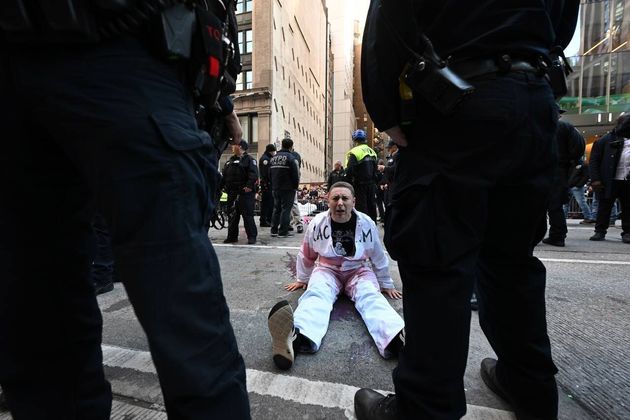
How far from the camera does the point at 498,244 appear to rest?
44.2 inches

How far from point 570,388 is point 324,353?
1.06 m

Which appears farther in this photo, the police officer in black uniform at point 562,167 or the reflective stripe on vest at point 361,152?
the reflective stripe on vest at point 361,152

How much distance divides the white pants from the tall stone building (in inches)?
926

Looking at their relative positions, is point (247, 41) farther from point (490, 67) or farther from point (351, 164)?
point (490, 67)

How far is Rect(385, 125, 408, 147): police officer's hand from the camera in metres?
1.08

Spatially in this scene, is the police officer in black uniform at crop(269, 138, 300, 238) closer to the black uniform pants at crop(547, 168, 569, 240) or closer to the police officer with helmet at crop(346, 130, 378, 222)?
the police officer with helmet at crop(346, 130, 378, 222)

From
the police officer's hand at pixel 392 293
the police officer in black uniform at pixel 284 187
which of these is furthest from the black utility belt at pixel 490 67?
the police officer in black uniform at pixel 284 187

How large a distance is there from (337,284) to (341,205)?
2.13 feet

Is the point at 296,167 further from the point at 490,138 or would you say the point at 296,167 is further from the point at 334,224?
the point at 490,138

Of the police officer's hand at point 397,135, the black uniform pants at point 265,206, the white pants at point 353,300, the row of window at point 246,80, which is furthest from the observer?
the row of window at point 246,80

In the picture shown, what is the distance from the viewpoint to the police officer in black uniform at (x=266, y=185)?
755 centimetres

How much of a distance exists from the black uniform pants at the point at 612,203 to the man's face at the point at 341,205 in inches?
180

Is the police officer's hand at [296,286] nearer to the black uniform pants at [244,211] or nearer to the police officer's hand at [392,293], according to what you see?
the police officer's hand at [392,293]

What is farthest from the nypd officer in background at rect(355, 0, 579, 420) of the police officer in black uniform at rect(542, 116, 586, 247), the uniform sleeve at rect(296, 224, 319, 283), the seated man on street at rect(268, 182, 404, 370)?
the police officer in black uniform at rect(542, 116, 586, 247)
